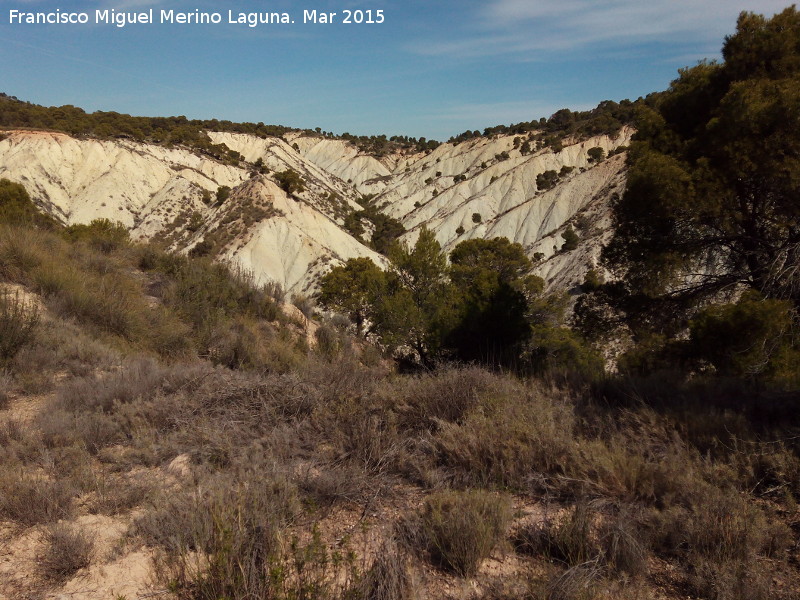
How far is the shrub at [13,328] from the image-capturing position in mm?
6352

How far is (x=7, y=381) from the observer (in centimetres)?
570

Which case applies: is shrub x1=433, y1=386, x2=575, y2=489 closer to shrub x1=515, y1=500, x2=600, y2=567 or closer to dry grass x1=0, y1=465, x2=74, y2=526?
shrub x1=515, y1=500, x2=600, y2=567

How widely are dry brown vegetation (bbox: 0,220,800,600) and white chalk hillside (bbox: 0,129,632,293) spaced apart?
19.8m

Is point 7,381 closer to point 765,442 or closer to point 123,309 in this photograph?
point 123,309

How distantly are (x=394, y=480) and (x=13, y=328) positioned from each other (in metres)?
5.80

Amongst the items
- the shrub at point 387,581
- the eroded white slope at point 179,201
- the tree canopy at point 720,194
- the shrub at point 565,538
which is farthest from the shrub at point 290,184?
the shrub at point 387,581

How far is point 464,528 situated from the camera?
3.10 m

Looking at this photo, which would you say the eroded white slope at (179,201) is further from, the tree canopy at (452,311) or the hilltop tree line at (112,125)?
the tree canopy at (452,311)

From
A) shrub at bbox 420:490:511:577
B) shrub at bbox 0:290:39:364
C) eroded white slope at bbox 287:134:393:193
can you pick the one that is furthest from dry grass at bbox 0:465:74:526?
eroded white slope at bbox 287:134:393:193

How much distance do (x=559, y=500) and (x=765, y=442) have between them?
1.83 metres

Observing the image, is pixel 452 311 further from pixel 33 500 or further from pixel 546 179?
pixel 546 179

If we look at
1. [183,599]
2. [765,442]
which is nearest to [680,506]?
[765,442]

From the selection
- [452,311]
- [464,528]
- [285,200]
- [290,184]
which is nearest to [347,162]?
[290,184]

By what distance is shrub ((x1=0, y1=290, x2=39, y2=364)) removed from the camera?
6352 millimetres
